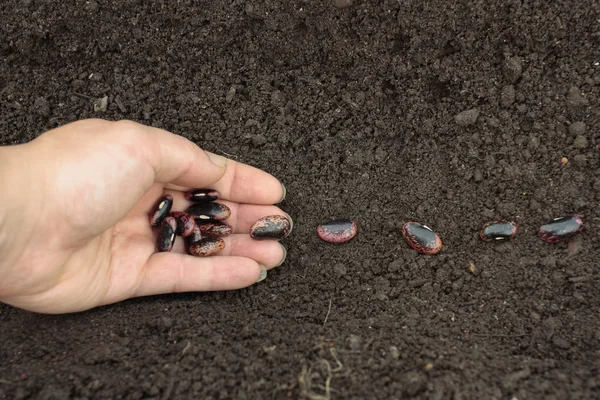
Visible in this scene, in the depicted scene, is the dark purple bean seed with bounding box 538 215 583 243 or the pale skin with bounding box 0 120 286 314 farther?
the dark purple bean seed with bounding box 538 215 583 243

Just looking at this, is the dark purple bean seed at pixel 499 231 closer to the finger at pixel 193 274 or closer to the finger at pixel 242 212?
the finger at pixel 242 212

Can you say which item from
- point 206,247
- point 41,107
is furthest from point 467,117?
point 41,107

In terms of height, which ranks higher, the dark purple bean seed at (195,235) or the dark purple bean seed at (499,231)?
the dark purple bean seed at (499,231)

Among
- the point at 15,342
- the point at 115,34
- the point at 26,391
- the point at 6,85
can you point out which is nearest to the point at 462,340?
the point at 26,391

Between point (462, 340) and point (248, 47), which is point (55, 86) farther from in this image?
point (462, 340)

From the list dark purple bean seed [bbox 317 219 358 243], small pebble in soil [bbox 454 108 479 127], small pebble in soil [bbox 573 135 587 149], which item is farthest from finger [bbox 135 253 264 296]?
small pebble in soil [bbox 573 135 587 149]

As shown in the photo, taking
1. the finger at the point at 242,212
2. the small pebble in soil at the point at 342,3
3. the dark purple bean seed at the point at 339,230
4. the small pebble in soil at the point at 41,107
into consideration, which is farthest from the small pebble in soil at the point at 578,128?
the small pebble in soil at the point at 41,107

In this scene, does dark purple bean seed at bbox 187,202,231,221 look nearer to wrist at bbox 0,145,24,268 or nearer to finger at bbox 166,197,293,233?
finger at bbox 166,197,293,233
